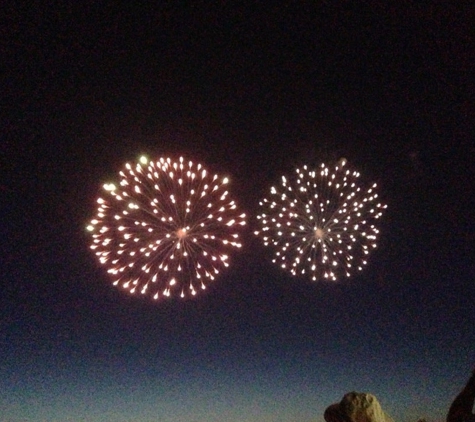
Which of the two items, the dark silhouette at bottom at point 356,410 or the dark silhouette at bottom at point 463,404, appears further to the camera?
the dark silhouette at bottom at point 356,410

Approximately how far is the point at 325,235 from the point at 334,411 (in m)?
10.9

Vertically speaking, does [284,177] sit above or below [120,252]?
above

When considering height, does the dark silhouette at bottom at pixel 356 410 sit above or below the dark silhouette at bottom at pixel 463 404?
above

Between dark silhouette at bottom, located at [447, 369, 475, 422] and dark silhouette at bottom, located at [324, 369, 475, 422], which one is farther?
dark silhouette at bottom, located at [324, 369, 475, 422]

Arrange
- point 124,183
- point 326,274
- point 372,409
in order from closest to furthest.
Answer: point 372,409 < point 124,183 < point 326,274

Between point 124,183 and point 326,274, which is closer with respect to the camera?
point 124,183

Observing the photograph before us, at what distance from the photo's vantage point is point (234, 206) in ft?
81.4

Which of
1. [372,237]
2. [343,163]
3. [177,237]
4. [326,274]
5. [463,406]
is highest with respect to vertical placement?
[343,163]

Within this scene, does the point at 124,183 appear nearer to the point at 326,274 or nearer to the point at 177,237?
the point at 177,237

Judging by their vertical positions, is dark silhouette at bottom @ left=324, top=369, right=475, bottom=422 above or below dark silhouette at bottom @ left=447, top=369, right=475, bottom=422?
above

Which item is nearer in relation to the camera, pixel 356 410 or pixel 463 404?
pixel 463 404

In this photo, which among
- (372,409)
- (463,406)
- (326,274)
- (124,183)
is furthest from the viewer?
(326,274)

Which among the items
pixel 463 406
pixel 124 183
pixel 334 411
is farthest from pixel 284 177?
pixel 463 406

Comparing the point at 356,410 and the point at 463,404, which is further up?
the point at 356,410
